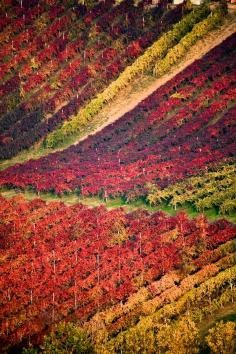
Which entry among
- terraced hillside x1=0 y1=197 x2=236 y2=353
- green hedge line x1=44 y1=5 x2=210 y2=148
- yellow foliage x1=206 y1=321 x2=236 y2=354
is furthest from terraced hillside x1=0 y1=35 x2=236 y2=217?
yellow foliage x1=206 y1=321 x2=236 y2=354

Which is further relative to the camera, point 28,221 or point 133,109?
point 133,109

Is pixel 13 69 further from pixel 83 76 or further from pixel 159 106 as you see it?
pixel 159 106

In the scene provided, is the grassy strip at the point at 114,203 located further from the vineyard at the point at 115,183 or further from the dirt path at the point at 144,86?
the dirt path at the point at 144,86

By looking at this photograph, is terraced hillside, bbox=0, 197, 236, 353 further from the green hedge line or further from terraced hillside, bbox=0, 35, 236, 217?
the green hedge line

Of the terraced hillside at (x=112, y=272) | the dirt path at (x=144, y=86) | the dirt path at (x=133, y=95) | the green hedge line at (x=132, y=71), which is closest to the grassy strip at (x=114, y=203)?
the terraced hillside at (x=112, y=272)

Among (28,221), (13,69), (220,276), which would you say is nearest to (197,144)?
(28,221)

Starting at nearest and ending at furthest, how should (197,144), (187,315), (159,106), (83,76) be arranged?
(187,315), (197,144), (159,106), (83,76)

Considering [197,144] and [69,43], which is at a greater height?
[69,43]

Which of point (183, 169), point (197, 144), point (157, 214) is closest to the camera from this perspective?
point (157, 214)
